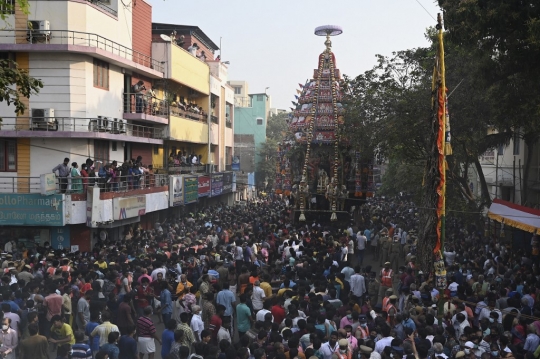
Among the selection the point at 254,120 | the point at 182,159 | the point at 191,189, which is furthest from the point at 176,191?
the point at 254,120

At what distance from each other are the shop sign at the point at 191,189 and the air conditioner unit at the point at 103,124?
7.41m

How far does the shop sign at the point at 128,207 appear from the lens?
70.9ft

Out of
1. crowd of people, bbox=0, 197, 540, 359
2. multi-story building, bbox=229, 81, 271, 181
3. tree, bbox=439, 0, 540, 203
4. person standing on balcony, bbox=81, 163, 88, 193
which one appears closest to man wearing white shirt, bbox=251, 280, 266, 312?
crowd of people, bbox=0, 197, 540, 359

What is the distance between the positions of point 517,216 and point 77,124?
14757mm

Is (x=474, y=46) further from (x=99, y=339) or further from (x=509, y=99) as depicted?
(x=99, y=339)

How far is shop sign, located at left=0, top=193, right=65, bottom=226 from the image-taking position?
1992 cm

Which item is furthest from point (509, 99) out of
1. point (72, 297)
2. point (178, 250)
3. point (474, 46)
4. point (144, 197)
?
point (144, 197)

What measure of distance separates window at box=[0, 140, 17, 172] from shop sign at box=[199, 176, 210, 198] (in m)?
12.3

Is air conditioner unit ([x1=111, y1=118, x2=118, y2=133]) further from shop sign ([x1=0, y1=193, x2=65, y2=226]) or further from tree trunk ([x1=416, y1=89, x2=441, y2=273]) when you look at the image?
tree trunk ([x1=416, y1=89, x2=441, y2=273])

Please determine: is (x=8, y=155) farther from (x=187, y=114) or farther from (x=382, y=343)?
(x=382, y=343)

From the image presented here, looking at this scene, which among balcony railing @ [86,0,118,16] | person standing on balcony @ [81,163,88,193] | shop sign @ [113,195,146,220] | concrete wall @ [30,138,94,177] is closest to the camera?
person standing on balcony @ [81,163,88,193]

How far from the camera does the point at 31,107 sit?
71.6 ft

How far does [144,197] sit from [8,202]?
544 centimetres

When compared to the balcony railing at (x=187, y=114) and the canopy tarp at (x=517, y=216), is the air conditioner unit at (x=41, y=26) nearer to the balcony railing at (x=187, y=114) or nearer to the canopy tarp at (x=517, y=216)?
the balcony railing at (x=187, y=114)
